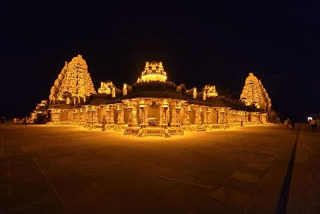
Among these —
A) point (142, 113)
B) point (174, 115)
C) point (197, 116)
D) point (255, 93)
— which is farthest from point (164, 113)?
point (255, 93)

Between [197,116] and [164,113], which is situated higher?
[164,113]

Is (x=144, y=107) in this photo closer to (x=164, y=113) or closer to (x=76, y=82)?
(x=164, y=113)

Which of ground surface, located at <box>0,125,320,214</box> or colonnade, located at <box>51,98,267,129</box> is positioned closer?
ground surface, located at <box>0,125,320,214</box>

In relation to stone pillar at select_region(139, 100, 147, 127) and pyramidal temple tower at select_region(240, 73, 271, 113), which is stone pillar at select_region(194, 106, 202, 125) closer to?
stone pillar at select_region(139, 100, 147, 127)

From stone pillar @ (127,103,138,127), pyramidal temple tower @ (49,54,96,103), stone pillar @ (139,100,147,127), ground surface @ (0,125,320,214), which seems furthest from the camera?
pyramidal temple tower @ (49,54,96,103)

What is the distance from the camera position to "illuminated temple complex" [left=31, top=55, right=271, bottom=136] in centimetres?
1678

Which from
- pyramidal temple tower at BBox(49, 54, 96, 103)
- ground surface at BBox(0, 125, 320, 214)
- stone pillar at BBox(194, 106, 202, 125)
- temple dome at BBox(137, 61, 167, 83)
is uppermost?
pyramidal temple tower at BBox(49, 54, 96, 103)

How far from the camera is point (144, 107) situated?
55.2ft

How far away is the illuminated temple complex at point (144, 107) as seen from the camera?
55.1 ft

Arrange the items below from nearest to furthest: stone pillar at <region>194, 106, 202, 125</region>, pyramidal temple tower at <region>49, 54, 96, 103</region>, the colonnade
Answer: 1. the colonnade
2. stone pillar at <region>194, 106, 202, 125</region>
3. pyramidal temple tower at <region>49, 54, 96, 103</region>

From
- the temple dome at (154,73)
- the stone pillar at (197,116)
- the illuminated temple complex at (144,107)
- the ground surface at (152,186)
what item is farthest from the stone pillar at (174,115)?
the ground surface at (152,186)

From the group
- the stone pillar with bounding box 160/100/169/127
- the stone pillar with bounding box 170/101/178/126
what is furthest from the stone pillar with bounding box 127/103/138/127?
the stone pillar with bounding box 170/101/178/126

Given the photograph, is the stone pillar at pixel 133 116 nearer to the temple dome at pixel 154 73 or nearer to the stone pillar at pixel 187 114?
the temple dome at pixel 154 73

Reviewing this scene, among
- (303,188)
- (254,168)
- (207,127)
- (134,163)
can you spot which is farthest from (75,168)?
(207,127)
